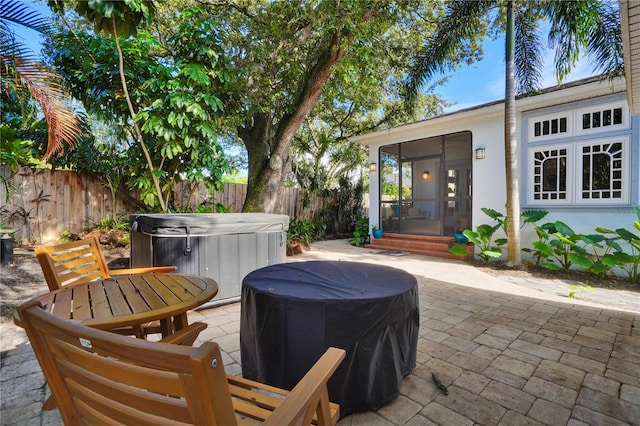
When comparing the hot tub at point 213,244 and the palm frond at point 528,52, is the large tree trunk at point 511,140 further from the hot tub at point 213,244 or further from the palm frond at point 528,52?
the hot tub at point 213,244

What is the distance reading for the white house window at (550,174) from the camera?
229 inches

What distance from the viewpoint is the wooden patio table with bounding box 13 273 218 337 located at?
1.30m

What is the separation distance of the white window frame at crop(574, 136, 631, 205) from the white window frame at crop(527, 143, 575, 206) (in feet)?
0.24

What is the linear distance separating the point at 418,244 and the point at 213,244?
551 centimetres

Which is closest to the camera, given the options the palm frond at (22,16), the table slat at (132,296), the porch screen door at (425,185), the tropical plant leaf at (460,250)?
the table slat at (132,296)

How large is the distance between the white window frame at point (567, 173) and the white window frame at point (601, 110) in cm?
33

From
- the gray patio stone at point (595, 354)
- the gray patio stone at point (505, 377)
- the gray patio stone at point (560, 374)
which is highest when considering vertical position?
the gray patio stone at point (505, 377)

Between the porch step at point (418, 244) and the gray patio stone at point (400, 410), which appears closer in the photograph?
the gray patio stone at point (400, 410)

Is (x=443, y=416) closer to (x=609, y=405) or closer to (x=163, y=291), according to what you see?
(x=609, y=405)

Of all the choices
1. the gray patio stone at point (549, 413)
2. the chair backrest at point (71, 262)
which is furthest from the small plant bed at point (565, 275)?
the chair backrest at point (71, 262)

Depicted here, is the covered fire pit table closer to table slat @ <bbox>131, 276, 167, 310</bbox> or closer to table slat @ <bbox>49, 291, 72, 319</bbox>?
table slat @ <bbox>131, 276, 167, 310</bbox>

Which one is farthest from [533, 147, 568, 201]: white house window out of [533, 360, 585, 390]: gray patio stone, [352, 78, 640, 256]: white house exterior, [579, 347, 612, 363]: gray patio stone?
[533, 360, 585, 390]: gray patio stone

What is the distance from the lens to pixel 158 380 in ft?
2.12

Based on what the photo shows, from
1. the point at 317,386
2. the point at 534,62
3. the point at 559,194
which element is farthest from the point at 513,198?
the point at 317,386
